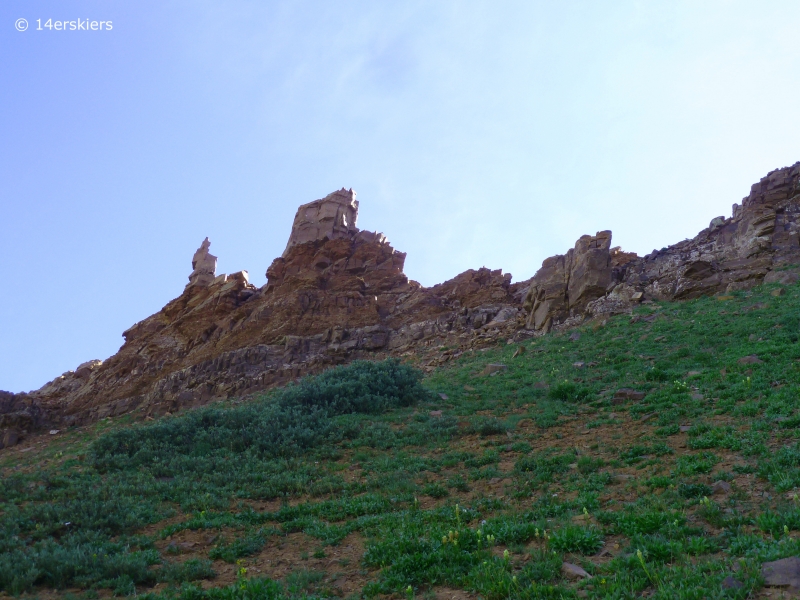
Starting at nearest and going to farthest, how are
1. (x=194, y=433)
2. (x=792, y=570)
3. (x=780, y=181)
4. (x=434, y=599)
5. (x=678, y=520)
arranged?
(x=792, y=570), (x=434, y=599), (x=678, y=520), (x=194, y=433), (x=780, y=181)

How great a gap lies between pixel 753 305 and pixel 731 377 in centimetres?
869

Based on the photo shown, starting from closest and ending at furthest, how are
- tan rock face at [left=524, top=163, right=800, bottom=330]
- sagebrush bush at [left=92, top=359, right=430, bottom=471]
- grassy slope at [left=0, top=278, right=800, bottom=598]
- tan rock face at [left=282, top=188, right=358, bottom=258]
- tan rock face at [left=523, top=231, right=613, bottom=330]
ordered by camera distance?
grassy slope at [left=0, top=278, right=800, bottom=598] < sagebrush bush at [left=92, top=359, right=430, bottom=471] < tan rock face at [left=524, top=163, right=800, bottom=330] < tan rock face at [left=523, top=231, right=613, bottom=330] < tan rock face at [left=282, top=188, right=358, bottom=258]

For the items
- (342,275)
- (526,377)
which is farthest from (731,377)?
(342,275)

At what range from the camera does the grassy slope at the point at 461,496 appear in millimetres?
6848

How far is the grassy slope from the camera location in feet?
22.5

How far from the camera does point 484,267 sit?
41.2 meters

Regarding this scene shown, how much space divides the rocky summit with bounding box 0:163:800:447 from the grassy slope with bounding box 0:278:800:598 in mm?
11227

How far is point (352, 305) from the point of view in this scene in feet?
130

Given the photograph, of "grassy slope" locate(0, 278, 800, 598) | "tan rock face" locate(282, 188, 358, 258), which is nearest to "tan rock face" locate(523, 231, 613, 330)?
"grassy slope" locate(0, 278, 800, 598)

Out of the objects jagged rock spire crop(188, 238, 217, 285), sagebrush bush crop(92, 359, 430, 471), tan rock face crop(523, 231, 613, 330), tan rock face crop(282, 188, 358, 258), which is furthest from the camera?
jagged rock spire crop(188, 238, 217, 285)

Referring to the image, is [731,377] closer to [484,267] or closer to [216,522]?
[216,522]

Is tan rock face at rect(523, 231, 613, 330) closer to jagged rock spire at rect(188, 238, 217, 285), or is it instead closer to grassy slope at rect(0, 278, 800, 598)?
grassy slope at rect(0, 278, 800, 598)

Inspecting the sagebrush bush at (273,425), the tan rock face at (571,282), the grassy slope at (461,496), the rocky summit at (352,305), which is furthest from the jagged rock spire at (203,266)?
the grassy slope at (461,496)

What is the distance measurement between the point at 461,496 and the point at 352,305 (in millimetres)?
29676
